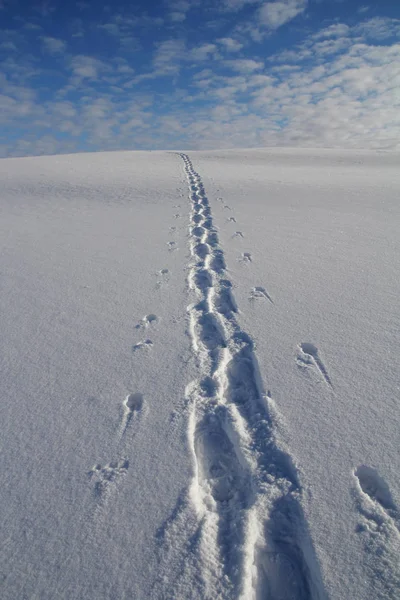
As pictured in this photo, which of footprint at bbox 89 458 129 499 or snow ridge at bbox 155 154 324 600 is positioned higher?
footprint at bbox 89 458 129 499

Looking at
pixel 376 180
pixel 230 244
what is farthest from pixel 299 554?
pixel 376 180

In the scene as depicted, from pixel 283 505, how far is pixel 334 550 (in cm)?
27

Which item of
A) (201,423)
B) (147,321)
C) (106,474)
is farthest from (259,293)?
(106,474)

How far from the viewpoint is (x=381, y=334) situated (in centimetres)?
300

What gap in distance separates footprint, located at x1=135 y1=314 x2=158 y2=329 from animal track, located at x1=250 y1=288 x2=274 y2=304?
0.99m

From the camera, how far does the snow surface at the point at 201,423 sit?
1562 millimetres

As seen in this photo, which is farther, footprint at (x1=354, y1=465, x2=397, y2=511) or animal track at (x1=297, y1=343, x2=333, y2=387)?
animal track at (x1=297, y1=343, x2=333, y2=387)

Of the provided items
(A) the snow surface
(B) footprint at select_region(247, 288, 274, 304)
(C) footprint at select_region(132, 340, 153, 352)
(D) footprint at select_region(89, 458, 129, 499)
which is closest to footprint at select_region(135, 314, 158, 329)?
(A) the snow surface

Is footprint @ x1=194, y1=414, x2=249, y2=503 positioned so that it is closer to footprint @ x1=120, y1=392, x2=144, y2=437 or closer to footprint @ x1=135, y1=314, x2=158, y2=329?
footprint @ x1=120, y1=392, x2=144, y2=437

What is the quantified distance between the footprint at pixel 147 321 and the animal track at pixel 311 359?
4.27 feet

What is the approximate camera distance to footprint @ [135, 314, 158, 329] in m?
3.29

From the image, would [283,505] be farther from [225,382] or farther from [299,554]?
[225,382]

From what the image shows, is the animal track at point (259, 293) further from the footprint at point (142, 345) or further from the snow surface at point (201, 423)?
the footprint at point (142, 345)

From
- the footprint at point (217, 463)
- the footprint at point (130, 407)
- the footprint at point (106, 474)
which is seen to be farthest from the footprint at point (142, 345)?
the footprint at point (106, 474)
